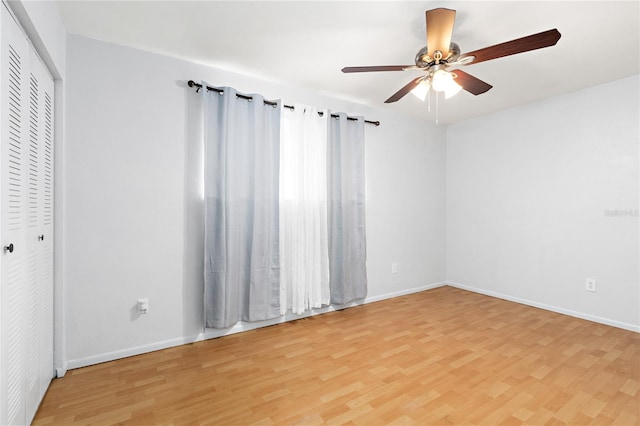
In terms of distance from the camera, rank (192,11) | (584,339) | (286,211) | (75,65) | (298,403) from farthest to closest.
Answer: 1. (286,211)
2. (584,339)
3. (75,65)
4. (192,11)
5. (298,403)

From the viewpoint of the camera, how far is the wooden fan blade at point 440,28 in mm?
1688

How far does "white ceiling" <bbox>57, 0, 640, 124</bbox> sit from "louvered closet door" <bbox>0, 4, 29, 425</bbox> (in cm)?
79

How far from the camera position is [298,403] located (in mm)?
1797

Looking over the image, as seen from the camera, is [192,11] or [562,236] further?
[562,236]

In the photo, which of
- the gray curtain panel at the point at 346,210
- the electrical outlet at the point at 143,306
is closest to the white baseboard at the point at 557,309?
the gray curtain panel at the point at 346,210

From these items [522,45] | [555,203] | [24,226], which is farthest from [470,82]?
[24,226]

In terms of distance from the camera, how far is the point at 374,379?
2.05 meters

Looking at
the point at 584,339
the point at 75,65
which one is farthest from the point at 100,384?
the point at 584,339

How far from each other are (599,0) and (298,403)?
298 cm

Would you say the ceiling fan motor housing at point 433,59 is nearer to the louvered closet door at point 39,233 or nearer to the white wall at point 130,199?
the white wall at point 130,199

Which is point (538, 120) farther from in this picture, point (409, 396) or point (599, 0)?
point (409, 396)

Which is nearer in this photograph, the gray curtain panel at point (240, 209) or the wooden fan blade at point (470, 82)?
the wooden fan blade at point (470, 82)

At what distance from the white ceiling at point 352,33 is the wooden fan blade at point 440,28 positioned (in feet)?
0.66

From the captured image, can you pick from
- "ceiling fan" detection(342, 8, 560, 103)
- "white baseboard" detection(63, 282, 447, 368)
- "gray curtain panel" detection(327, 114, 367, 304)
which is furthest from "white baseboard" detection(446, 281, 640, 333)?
"ceiling fan" detection(342, 8, 560, 103)
